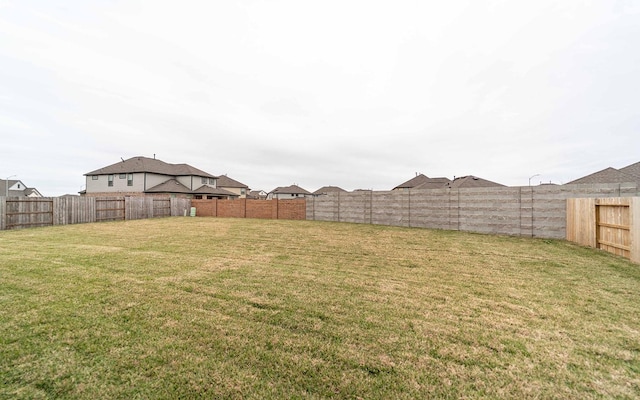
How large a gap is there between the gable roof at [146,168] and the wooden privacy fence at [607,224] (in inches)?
1556

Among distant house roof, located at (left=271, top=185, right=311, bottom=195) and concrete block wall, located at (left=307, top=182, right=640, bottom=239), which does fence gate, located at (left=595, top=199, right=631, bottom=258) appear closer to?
concrete block wall, located at (left=307, top=182, right=640, bottom=239)

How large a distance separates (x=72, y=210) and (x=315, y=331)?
21840 mm

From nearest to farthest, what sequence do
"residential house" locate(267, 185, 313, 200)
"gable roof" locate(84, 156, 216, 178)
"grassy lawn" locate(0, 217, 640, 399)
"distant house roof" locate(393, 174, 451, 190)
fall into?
"grassy lawn" locate(0, 217, 640, 399), "gable roof" locate(84, 156, 216, 178), "distant house roof" locate(393, 174, 451, 190), "residential house" locate(267, 185, 313, 200)

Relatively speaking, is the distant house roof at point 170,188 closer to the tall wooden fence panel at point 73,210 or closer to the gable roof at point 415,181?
the tall wooden fence panel at point 73,210

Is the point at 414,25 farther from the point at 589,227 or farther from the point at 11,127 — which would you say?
the point at 11,127

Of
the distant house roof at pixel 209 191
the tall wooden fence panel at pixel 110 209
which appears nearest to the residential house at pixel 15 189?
the distant house roof at pixel 209 191

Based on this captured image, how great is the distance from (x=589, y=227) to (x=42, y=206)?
90.5 feet

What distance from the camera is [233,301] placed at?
369 centimetres

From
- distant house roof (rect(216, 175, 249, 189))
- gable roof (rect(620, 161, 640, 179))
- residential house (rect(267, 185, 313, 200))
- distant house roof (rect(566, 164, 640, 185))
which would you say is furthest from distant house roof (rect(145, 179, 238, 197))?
gable roof (rect(620, 161, 640, 179))

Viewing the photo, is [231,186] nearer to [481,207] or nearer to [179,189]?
[179,189]

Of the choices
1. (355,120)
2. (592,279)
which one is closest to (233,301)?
(592,279)

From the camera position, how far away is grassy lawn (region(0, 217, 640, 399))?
1984 mm

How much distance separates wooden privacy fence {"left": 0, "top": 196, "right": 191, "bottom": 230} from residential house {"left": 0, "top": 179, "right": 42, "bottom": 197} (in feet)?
131

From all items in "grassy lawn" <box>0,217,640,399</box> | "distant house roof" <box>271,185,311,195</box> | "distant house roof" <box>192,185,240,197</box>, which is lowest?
"grassy lawn" <box>0,217,640,399</box>
